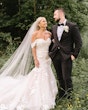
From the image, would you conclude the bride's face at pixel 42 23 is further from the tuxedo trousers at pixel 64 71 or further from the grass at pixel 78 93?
the grass at pixel 78 93

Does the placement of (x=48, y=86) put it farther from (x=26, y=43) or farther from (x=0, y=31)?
(x=0, y=31)

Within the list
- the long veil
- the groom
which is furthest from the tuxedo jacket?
the long veil

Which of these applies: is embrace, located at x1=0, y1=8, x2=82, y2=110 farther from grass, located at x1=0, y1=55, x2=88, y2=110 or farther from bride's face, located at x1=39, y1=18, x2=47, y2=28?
grass, located at x1=0, y1=55, x2=88, y2=110

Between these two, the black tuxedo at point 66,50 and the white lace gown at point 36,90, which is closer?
the black tuxedo at point 66,50

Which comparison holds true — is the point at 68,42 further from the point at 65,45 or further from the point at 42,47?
the point at 42,47

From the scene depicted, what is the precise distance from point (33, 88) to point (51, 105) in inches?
20.6

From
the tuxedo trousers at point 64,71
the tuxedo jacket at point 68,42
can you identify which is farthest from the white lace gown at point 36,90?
the tuxedo jacket at point 68,42

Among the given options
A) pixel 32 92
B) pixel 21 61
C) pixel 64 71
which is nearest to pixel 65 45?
pixel 64 71

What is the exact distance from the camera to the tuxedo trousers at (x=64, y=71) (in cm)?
656

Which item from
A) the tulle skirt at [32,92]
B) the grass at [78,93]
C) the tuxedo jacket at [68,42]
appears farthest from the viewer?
the tulle skirt at [32,92]

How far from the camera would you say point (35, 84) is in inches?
274

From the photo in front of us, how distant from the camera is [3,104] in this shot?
676 centimetres

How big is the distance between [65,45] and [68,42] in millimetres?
81

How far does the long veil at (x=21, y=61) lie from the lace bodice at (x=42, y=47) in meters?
0.38
